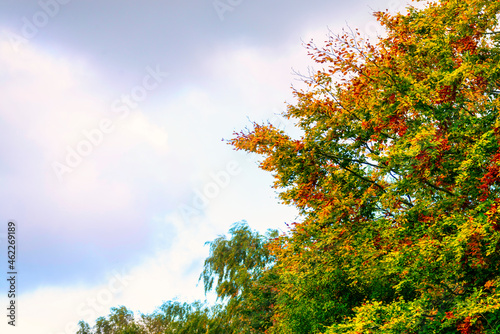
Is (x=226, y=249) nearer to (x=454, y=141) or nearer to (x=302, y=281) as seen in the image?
(x=302, y=281)

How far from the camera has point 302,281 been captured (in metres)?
12.7

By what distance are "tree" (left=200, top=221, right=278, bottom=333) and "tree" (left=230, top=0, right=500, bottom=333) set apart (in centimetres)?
918

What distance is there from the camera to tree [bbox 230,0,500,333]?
7.45 metres

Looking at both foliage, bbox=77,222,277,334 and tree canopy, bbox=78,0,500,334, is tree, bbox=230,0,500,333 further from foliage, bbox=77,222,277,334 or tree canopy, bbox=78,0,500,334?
foliage, bbox=77,222,277,334

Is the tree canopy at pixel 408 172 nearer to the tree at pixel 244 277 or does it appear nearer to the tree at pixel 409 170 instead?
the tree at pixel 409 170

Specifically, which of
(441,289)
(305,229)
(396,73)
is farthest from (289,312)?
(396,73)

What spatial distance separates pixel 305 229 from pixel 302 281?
2910mm

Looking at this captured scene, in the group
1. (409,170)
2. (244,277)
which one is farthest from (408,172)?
(244,277)

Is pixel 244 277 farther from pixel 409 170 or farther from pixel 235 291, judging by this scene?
pixel 409 170

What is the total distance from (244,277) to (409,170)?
48.1 ft

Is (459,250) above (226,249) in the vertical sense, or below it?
below

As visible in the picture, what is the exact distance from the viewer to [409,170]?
26.9 ft

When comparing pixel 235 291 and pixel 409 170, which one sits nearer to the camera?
pixel 409 170

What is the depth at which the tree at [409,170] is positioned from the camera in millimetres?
7449
